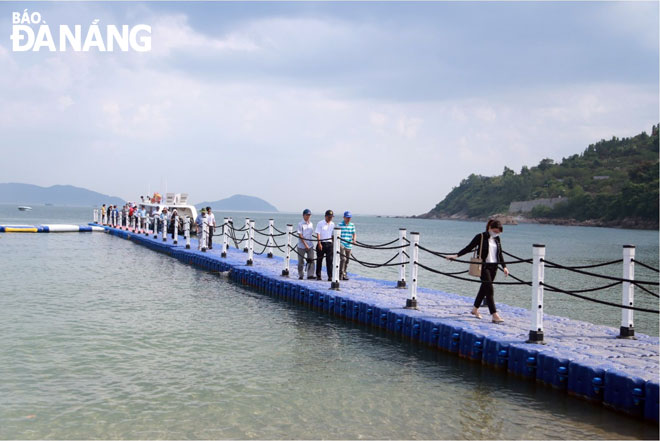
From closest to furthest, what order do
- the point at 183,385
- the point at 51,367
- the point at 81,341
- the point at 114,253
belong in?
1. the point at 183,385
2. the point at 51,367
3. the point at 81,341
4. the point at 114,253

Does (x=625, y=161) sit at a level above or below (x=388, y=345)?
above

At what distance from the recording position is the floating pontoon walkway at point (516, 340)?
6883 mm

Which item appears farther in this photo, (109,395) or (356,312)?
(356,312)

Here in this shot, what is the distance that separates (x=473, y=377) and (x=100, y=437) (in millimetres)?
5291

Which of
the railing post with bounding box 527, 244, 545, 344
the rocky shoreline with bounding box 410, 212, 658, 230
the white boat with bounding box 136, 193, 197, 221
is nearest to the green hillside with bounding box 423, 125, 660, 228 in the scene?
the rocky shoreline with bounding box 410, 212, 658, 230

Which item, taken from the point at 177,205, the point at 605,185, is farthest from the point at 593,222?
the point at 177,205

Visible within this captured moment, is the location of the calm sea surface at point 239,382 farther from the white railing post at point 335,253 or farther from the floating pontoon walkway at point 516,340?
the white railing post at point 335,253

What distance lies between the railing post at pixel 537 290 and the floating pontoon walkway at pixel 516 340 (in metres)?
0.16

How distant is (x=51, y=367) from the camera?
851 cm

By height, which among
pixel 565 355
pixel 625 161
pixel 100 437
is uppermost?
pixel 625 161

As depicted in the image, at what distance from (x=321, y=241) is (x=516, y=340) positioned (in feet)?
21.6

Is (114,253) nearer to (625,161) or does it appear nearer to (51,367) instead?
(51,367)

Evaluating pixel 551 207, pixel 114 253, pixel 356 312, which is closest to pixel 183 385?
pixel 356 312

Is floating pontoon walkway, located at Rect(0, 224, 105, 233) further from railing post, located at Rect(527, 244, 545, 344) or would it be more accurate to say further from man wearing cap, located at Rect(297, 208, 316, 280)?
railing post, located at Rect(527, 244, 545, 344)
